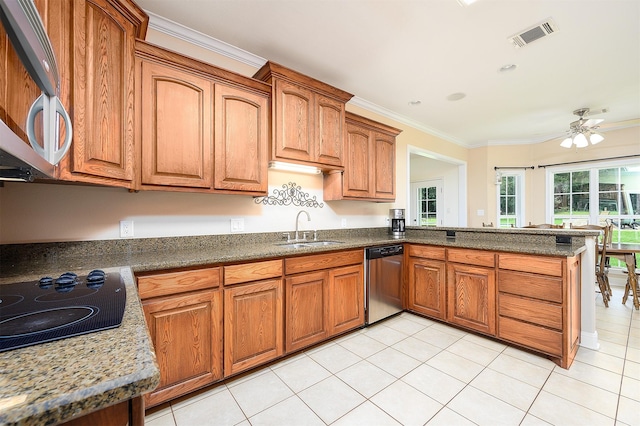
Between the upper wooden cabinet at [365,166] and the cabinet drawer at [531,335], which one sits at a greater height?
the upper wooden cabinet at [365,166]

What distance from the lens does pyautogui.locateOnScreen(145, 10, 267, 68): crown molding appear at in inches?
81.8

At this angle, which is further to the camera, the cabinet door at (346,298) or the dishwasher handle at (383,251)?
the dishwasher handle at (383,251)

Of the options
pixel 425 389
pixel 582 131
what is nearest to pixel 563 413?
pixel 425 389

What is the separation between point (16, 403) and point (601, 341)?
378 centimetres

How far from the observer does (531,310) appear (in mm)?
2229

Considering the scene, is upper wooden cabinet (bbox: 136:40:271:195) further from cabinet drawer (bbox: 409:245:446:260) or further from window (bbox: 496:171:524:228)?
window (bbox: 496:171:524:228)

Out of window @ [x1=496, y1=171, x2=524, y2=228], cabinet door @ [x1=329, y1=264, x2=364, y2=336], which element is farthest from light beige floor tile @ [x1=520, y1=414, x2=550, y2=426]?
window @ [x1=496, y1=171, x2=524, y2=228]

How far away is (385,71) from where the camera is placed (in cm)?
282

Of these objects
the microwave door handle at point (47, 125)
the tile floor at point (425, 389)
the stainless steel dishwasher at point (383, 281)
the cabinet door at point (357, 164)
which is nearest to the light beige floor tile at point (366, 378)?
the tile floor at point (425, 389)

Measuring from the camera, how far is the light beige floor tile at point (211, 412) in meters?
1.54

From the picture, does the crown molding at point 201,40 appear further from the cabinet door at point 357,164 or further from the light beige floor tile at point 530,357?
the light beige floor tile at point 530,357

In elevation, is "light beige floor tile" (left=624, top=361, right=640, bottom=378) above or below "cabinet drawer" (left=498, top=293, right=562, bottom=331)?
below

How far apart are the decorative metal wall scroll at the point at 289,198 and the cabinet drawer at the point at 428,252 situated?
120cm

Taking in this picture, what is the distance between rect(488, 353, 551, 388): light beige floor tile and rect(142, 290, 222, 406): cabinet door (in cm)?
208
